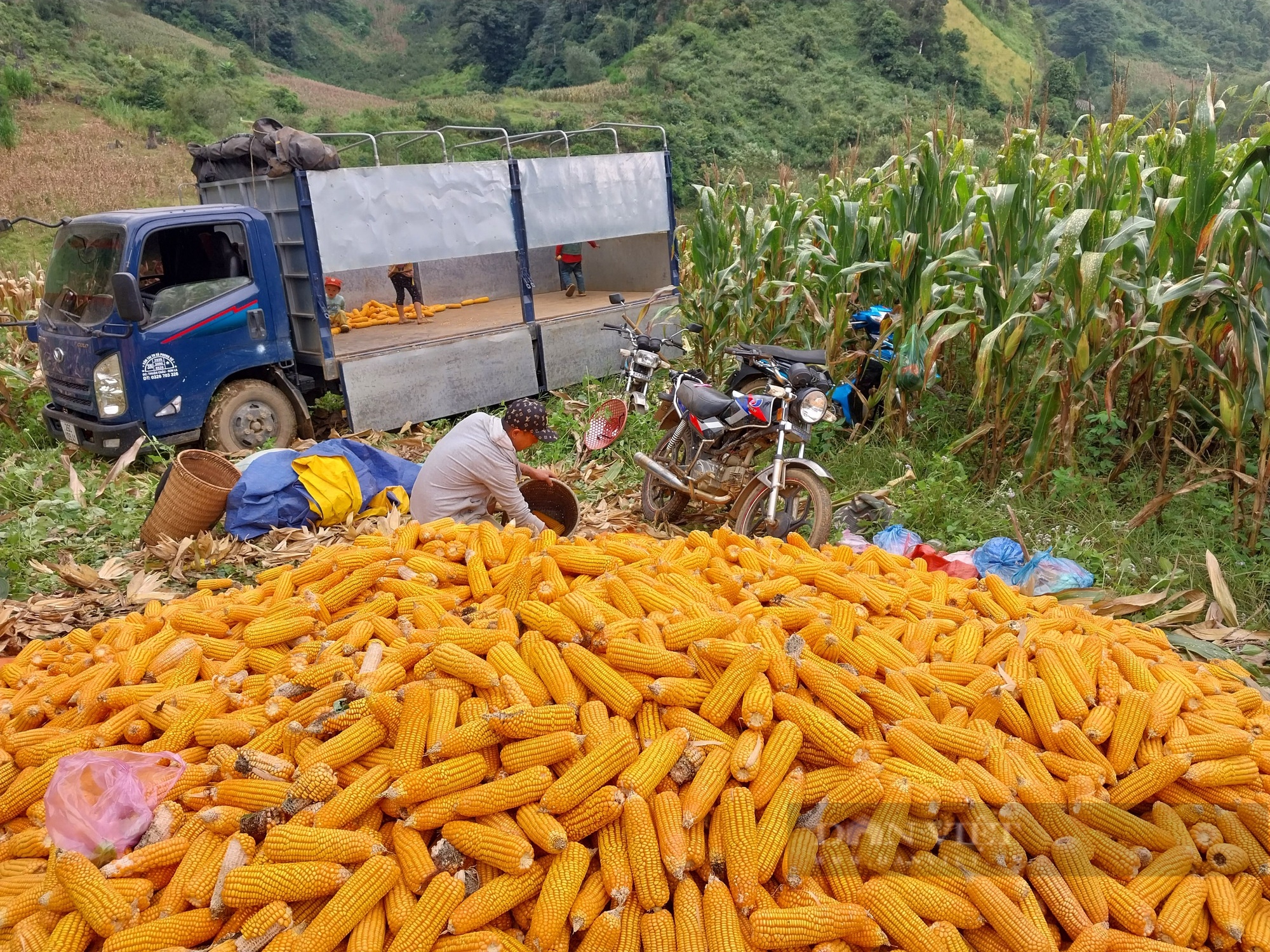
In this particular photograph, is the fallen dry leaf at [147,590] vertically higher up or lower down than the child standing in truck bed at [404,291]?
lower down

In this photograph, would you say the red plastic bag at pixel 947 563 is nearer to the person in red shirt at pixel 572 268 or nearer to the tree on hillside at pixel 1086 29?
the person in red shirt at pixel 572 268

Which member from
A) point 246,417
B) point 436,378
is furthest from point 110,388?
point 436,378

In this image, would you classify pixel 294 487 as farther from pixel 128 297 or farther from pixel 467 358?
pixel 467 358

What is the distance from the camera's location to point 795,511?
540cm

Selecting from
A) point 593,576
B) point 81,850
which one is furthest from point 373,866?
point 593,576

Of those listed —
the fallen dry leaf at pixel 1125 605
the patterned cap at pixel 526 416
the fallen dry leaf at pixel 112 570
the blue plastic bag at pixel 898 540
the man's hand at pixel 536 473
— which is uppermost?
the patterned cap at pixel 526 416

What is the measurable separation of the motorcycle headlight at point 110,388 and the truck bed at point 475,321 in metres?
1.84

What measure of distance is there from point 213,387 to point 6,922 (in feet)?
18.8

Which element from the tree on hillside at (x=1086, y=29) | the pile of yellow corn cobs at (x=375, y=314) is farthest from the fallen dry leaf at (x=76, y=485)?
the tree on hillside at (x=1086, y=29)

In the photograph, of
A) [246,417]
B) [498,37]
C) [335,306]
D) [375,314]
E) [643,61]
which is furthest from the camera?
[498,37]

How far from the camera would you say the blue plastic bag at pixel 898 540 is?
512 centimetres

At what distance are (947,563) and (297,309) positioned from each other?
20.8ft

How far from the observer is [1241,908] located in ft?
7.20

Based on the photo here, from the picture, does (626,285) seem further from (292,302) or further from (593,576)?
(593,576)
